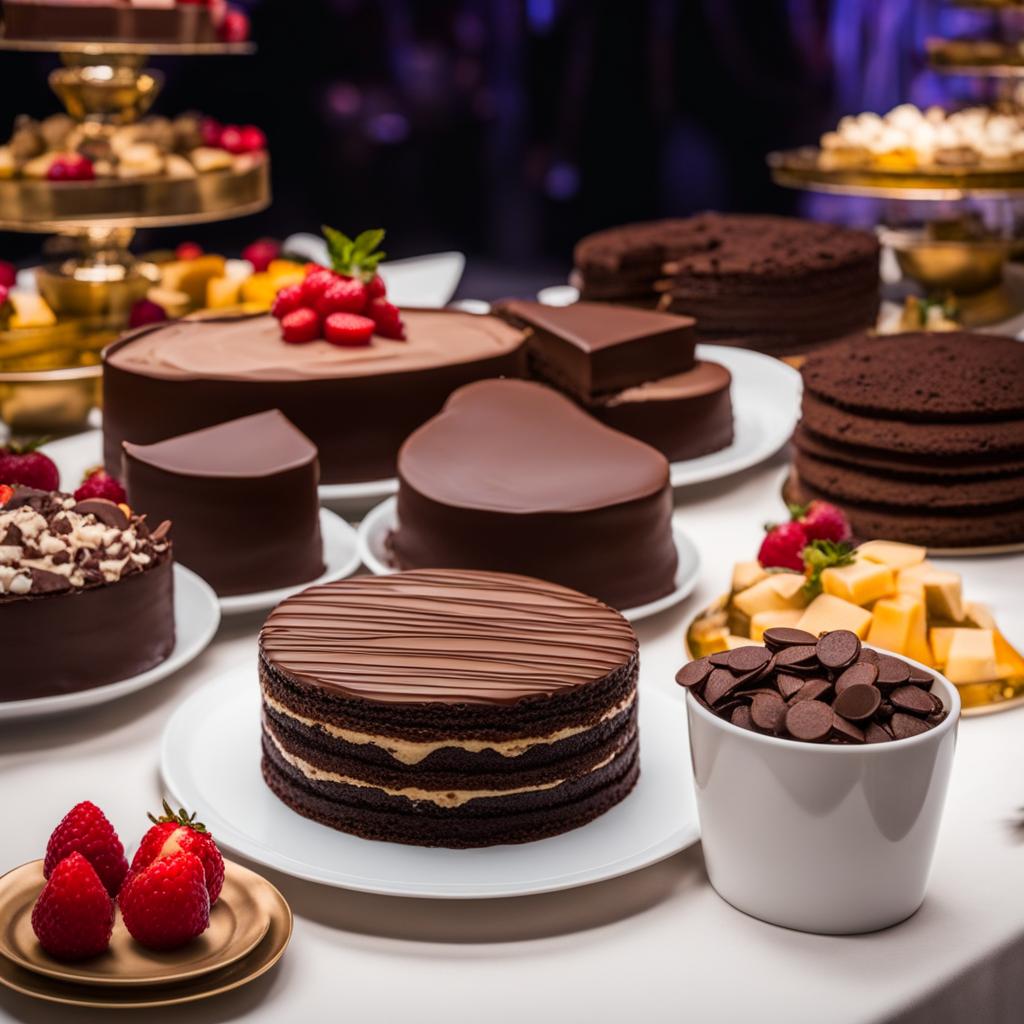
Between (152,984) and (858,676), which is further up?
(858,676)

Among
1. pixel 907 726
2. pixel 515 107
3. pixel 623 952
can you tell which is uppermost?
pixel 515 107

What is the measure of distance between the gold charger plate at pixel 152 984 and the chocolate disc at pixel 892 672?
0.58m

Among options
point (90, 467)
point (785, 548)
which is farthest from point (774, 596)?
point (90, 467)

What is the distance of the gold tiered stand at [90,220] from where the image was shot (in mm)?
2957

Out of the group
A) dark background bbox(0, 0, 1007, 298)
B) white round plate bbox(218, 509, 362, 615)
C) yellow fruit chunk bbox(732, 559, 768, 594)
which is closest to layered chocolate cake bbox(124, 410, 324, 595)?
white round plate bbox(218, 509, 362, 615)

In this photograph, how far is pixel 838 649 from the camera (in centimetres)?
146

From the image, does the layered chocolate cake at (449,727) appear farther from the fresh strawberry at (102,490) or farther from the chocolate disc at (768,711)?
the fresh strawberry at (102,490)

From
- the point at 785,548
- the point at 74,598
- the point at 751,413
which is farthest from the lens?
the point at 751,413

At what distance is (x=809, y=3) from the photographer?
5473mm

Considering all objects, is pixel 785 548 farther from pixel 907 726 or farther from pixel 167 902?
pixel 167 902

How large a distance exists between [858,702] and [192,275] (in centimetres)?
276

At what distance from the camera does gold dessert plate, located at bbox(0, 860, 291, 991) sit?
1.26 metres

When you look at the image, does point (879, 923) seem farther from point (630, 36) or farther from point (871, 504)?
point (630, 36)

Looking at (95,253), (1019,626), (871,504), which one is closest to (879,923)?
(1019,626)
